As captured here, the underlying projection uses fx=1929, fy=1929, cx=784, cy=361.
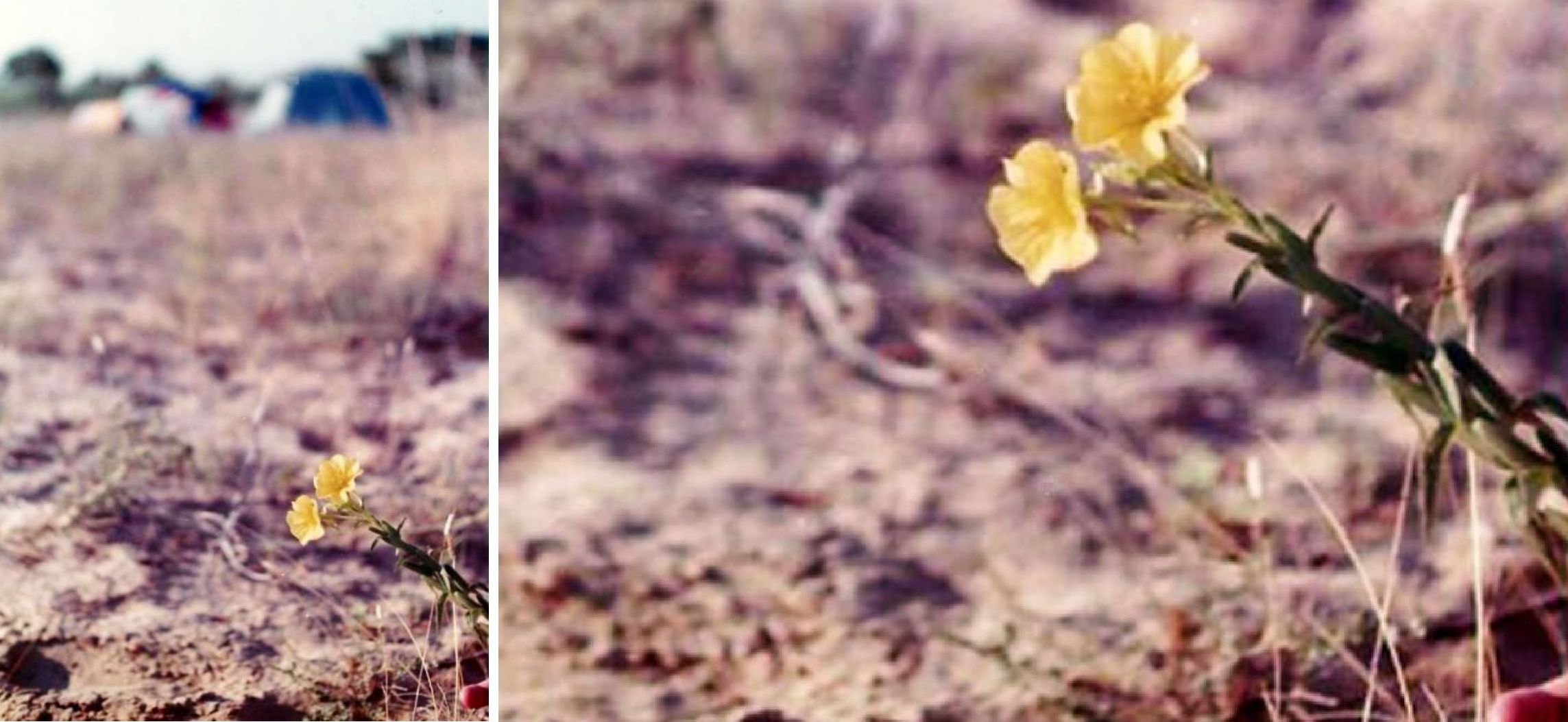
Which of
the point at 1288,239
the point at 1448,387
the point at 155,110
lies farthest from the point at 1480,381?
the point at 155,110

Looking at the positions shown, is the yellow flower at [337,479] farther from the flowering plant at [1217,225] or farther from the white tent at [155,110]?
the flowering plant at [1217,225]

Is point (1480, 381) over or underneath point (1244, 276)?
underneath

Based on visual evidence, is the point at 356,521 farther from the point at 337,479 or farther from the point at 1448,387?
the point at 1448,387

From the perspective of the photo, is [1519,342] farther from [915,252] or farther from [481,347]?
[481,347]

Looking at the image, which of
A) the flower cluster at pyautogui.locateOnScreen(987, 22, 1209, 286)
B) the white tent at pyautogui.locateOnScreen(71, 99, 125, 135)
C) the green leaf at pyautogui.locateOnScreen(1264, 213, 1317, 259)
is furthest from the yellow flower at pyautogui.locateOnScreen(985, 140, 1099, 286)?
the white tent at pyautogui.locateOnScreen(71, 99, 125, 135)

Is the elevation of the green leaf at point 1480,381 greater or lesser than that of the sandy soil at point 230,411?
lesser

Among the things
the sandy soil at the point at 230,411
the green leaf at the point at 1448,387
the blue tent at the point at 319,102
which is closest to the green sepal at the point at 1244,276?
the green leaf at the point at 1448,387
